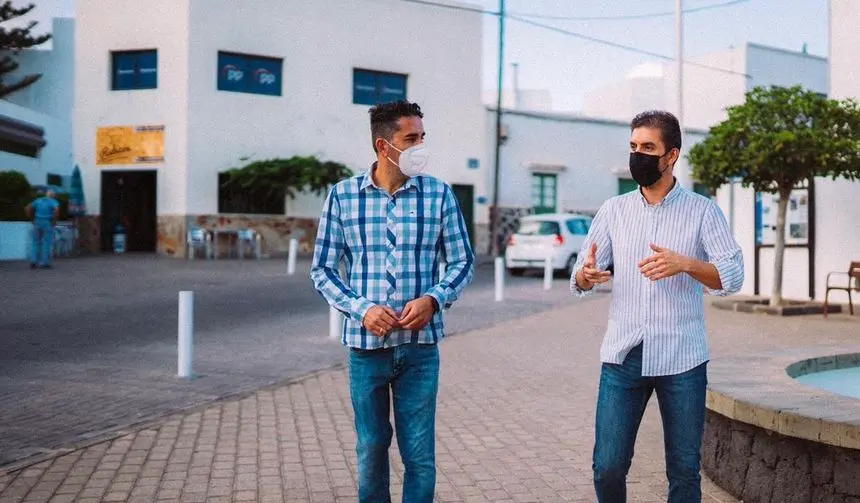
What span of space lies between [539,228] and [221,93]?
34.8 feet

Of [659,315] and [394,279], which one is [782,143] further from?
[394,279]

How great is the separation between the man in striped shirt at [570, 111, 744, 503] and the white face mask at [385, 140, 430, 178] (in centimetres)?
73

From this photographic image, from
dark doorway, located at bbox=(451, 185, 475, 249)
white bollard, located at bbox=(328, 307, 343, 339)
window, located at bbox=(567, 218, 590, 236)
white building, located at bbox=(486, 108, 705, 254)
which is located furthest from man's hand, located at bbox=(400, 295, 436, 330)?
white building, located at bbox=(486, 108, 705, 254)

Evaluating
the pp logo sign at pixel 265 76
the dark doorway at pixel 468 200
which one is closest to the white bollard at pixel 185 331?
the pp logo sign at pixel 265 76

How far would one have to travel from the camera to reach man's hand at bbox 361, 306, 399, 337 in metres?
3.32

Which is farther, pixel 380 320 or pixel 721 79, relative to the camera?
pixel 721 79

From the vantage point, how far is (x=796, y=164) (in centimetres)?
1376

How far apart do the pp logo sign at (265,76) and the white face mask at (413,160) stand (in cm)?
2507

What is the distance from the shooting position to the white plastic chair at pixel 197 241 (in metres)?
25.9

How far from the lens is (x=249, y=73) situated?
90.1ft

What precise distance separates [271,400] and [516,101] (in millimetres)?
46123

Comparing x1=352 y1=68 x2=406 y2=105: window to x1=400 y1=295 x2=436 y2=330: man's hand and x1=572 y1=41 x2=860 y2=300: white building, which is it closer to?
x1=572 y1=41 x2=860 y2=300: white building

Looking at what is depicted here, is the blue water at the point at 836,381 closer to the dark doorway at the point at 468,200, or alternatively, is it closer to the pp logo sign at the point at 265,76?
the pp logo sign at the point at 265,76

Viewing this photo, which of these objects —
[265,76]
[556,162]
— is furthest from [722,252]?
[556,162]
